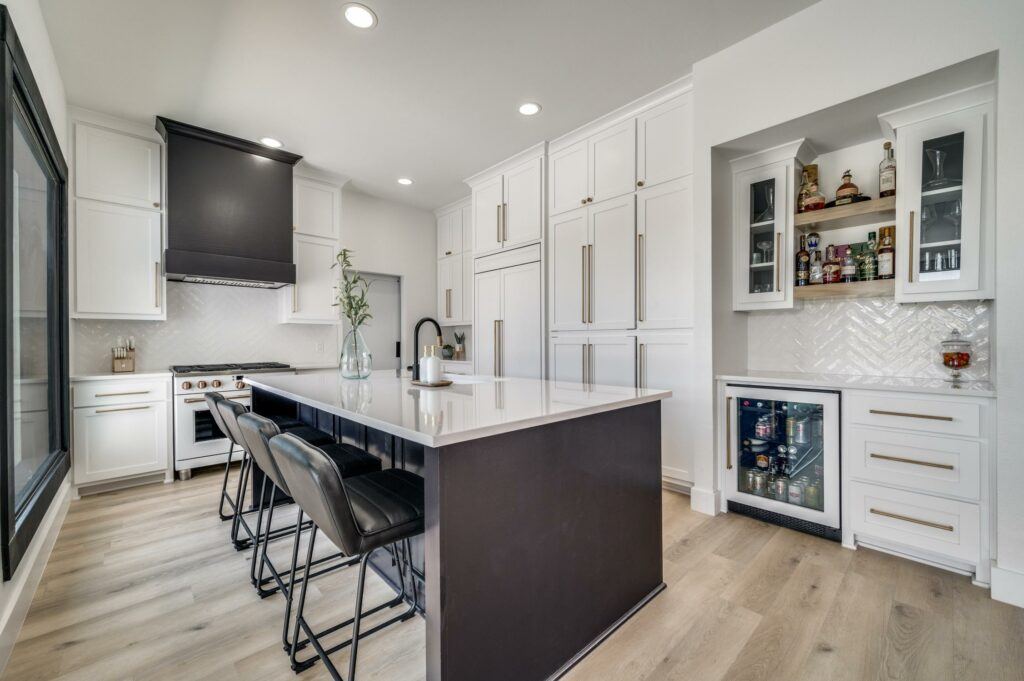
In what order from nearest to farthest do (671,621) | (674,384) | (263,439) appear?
(263,439) → (671,621) → (674,384)

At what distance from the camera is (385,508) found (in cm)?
134

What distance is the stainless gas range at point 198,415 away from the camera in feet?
11.2

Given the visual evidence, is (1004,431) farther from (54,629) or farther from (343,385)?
(54,629)

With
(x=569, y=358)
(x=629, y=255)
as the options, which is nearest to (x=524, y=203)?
(x=629, y=255)

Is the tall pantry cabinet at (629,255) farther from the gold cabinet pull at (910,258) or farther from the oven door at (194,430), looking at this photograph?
the oven door at (194,430)

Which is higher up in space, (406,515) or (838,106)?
(838,106)

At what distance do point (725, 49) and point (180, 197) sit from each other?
4.03 meters

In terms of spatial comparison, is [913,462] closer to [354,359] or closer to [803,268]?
[803,268]

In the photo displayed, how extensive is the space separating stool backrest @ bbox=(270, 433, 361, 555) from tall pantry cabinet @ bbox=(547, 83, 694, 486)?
183 centimetres

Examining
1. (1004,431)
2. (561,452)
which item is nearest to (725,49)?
(1004,431)

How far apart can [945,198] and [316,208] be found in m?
4.74

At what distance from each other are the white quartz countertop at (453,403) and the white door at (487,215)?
91.9 inches

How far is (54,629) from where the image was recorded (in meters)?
1.66

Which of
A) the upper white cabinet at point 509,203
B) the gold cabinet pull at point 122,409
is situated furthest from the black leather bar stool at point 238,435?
the upper white cabinet at point 509,203
